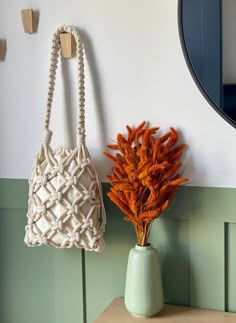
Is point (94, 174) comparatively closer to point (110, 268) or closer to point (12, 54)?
point (110, 268)

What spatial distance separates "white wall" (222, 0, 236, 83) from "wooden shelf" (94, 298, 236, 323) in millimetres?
508

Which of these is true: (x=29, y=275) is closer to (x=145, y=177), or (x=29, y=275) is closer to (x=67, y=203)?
(x=67, y=203)

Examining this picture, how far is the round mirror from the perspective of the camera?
40.9 inches

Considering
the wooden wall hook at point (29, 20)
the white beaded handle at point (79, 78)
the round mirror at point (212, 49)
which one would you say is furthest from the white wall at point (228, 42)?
the wooden wall hook at point (29, 20)

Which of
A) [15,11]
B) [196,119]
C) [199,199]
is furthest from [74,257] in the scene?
[15,11]

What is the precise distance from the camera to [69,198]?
1069 mm

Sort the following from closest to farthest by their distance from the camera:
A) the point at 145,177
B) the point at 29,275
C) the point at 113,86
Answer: the point at 145,177 < the point at 113,86 < the point at 29,275

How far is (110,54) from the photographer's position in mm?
1128

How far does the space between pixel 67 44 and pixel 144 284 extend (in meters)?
0.57

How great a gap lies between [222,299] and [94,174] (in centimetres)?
40

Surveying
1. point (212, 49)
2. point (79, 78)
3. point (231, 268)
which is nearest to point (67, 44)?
point (79, 78)

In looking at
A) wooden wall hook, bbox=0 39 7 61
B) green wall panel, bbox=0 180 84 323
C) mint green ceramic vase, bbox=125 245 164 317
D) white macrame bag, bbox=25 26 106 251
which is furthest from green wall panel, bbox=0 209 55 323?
wooden wall hook, bbox=0 39 7 61

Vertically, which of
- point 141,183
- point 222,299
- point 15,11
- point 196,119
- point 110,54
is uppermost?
point 15,11

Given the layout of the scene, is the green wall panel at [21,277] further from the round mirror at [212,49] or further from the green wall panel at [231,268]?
the round mirror at [212,49]
